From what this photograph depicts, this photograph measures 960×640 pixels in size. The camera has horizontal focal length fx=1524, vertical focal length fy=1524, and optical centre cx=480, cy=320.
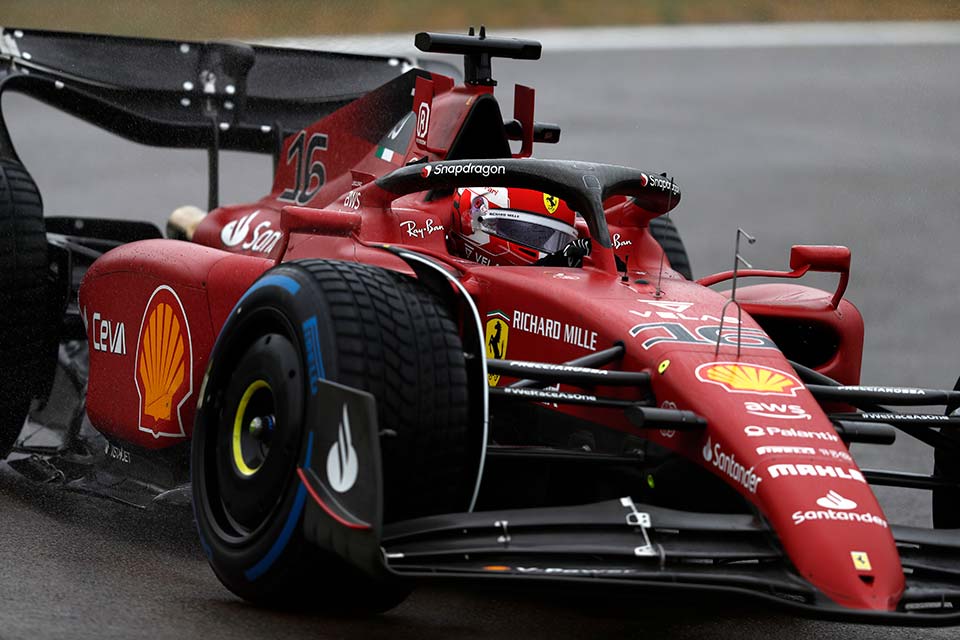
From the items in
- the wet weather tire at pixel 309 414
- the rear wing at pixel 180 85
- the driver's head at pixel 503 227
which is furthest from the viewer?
the rear wing at pixel 180 85

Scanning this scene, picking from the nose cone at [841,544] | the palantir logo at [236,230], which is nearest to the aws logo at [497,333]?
the nose cone at [841,544]

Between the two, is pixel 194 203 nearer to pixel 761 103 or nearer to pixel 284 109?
pixel 284 109

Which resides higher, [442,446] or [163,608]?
[442,446]

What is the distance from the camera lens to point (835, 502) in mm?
4102

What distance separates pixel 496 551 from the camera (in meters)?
3.98

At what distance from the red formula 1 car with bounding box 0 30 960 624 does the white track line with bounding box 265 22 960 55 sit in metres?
20.6

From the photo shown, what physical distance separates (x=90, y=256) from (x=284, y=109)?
5.87ft

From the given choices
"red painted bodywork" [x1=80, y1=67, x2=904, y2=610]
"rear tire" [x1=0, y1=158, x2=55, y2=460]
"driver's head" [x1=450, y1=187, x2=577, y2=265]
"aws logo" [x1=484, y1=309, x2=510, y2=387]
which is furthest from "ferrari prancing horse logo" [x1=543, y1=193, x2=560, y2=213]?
"rear tire" [x1=0, y1=158, x2=55, y2=460]

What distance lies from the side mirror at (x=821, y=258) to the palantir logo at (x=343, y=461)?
2.25 m

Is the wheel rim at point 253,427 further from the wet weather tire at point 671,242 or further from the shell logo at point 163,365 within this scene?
the wet weather tire at point 671,242

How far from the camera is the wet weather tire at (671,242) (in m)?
7.49

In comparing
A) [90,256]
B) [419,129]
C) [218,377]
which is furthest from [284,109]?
[218,377]

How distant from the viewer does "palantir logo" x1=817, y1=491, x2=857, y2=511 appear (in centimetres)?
408

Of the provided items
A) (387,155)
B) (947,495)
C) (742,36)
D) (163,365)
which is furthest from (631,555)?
(742,36)
